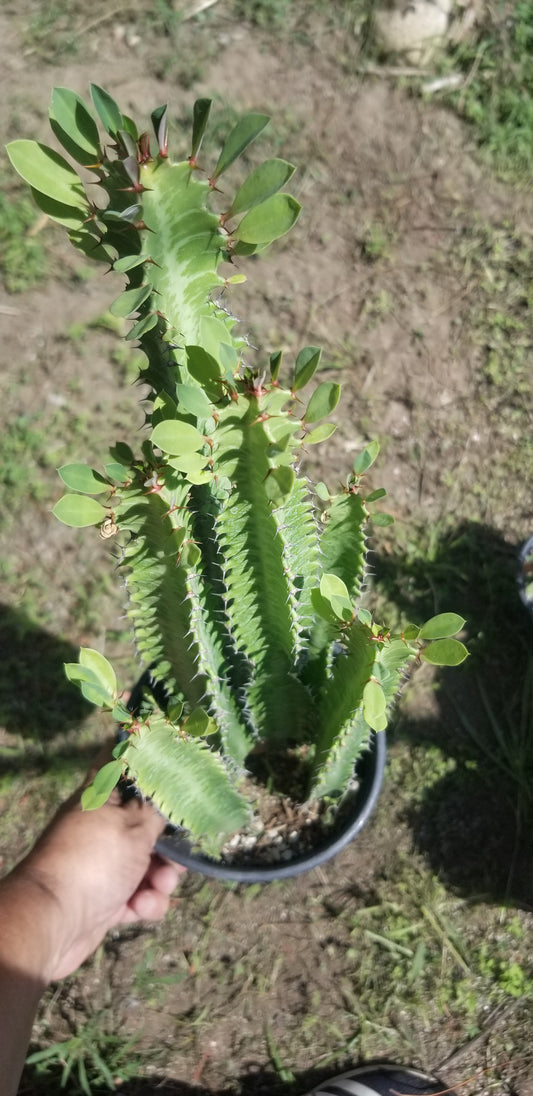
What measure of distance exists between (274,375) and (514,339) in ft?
5.43

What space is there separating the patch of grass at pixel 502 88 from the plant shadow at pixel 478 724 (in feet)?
4.07

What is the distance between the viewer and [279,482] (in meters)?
0.76

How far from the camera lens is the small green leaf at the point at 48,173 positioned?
652 mm

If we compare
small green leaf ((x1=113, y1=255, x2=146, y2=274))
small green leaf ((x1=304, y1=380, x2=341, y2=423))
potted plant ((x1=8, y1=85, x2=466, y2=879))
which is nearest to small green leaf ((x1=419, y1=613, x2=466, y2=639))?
potted plant ((x1=8, y1=85, x2=466, y2=879))

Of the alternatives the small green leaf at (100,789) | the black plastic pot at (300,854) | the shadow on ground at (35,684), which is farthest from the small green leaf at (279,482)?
the shadow on ground at (35,684)

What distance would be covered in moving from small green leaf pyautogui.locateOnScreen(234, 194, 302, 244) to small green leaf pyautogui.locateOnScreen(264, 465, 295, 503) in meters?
0.21

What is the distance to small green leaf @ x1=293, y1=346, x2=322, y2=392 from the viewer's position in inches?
28.9

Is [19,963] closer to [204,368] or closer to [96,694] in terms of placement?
[96,694]

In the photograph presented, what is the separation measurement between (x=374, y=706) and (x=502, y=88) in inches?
92.3

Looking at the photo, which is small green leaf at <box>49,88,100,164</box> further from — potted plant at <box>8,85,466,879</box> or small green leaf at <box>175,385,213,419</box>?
small green leaf at <box>175,385,213,419</box>

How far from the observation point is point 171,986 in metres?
1.64

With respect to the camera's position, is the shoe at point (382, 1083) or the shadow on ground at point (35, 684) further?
the shadow on ground at point (35, 684)

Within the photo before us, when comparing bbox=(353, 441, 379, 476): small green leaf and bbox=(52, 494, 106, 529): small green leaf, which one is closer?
bbox=(52, 494, 106, 529): small green leaf

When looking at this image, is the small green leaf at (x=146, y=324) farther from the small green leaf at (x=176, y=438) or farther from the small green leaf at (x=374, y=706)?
the small green leaf at (x=374, y=706)
